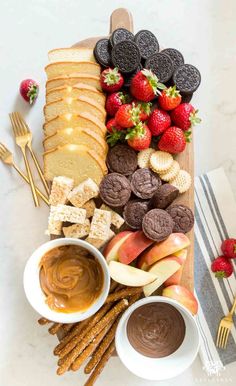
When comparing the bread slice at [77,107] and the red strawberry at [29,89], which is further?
the red strawberry at [29,89]

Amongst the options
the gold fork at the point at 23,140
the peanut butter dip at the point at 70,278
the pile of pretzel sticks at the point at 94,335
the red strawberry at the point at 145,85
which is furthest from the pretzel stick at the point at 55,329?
the red strawberry at the point at 145,85

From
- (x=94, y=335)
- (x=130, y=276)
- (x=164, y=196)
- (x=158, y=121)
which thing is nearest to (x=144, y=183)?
(x=164, y=196)

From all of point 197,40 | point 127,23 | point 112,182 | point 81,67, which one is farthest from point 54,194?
point 197,40

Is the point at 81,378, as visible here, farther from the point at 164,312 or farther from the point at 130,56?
the point at 130,56

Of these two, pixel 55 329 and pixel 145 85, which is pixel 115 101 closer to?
pixel 145 85

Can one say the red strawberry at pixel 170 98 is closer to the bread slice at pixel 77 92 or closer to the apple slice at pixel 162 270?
the bread slice at pixel 77 92
